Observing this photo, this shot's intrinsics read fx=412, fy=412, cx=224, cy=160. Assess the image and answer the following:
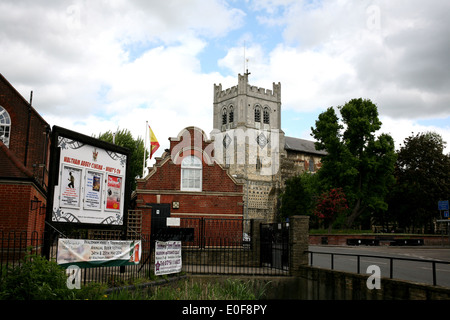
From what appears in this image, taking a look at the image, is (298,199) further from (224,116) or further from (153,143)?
(153,143)

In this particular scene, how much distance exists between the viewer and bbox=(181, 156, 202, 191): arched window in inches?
1008

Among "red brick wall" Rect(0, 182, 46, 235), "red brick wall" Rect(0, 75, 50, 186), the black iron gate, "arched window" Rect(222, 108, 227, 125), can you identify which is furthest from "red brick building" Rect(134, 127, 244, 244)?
"arched window" Rect(222, 108, 227, 125)

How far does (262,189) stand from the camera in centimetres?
7894

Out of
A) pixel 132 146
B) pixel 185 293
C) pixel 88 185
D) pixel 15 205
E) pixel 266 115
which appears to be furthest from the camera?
pixel 266 115

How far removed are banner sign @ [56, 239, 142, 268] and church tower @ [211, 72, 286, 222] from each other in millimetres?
63250

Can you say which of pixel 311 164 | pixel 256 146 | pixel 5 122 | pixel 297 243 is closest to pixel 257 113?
pixel 256 146

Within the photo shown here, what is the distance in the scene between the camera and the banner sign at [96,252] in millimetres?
9094

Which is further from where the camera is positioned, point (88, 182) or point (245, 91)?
point (245, 91)

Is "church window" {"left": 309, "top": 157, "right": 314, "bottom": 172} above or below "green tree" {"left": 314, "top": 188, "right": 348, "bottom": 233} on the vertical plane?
above

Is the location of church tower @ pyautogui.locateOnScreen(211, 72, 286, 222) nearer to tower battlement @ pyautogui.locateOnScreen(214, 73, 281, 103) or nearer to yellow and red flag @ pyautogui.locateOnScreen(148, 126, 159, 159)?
tower battlement @ pyautogui.locateOnScreen(214, 73, 281, 103)

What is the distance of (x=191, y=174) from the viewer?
25750 millimetres

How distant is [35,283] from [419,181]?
53117 millimetres
